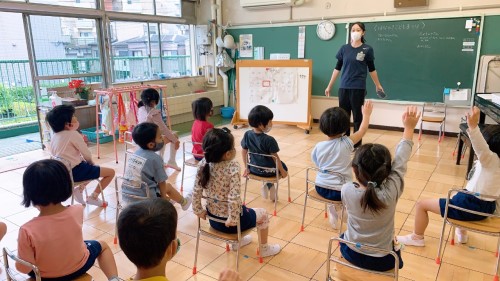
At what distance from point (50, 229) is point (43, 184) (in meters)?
0.19

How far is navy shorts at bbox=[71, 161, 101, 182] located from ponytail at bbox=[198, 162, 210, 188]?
4.51ft

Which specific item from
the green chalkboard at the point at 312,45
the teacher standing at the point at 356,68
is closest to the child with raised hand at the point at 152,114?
the teacher standing at the point at 356,68

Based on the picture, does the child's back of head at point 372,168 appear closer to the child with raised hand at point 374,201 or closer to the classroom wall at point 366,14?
the child with raised hand at point 374,201

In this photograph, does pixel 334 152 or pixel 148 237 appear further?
pixel 334 152

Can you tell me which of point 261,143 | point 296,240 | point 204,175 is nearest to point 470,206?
point 296,240

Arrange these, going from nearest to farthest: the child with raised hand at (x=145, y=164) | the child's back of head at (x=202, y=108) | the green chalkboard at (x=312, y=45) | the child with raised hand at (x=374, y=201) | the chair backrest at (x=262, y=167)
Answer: the child with raised hand at (x=374, y=201) → the child with raised hand at (x=145, y=164) → the chair backrest at (x=262, y=167) → the child's back of head at (x=202, y=108) → the green chalkboard at (x=312, y=45)

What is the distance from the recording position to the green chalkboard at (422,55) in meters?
5.21

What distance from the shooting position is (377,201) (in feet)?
5.08

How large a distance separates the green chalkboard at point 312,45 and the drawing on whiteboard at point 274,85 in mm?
689

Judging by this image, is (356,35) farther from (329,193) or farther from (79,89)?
(79,89)

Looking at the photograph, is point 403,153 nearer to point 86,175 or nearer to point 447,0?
point 86,175

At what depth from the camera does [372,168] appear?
1590 millimetres

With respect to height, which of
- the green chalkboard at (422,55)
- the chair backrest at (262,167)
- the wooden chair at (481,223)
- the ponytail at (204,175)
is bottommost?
the wooden chair at (481,223)

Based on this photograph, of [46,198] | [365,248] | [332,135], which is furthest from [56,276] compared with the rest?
[332,135]
